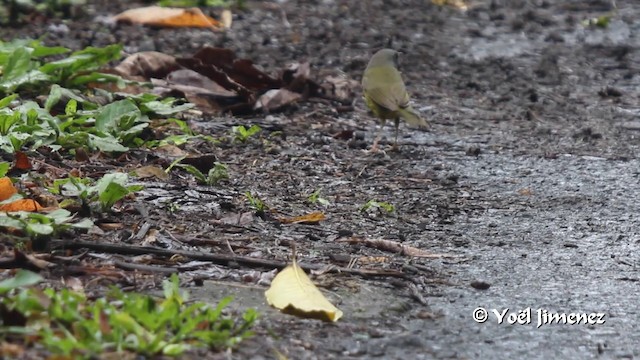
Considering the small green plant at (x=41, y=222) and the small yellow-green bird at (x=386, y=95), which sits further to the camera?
the small yellow-green bird at (x=386, y=95)

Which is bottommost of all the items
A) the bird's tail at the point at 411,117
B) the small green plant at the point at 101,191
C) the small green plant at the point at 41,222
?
the bird's tail at the point at 411,117

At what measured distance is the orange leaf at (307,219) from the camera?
4.71 m

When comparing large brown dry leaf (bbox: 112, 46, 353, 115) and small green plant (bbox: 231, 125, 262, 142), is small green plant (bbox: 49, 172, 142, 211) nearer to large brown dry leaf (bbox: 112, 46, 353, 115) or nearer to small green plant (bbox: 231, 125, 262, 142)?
small green plant (bbox: 231, 125, 262, 142)

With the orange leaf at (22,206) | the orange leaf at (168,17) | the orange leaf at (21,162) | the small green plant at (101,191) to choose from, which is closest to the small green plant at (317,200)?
the small green plant at (101,191)

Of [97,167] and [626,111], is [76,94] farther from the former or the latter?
[626,111]

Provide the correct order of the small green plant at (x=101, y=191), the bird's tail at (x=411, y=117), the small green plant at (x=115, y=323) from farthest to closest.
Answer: the bird's tail at (x=411, y=117), the small green plant at (x=101, y=191), the small green plant at (x=115, y=323)

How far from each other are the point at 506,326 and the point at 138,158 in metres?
2.24

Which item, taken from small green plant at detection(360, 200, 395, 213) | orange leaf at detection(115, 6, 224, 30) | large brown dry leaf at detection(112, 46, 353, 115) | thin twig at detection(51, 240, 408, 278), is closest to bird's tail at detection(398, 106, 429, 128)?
large brown dry leaf at detection(112, 46, 353, 115)

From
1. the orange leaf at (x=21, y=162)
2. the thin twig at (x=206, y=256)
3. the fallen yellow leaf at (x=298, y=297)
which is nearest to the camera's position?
the fallen yellow leaf at (x=298, y=297)

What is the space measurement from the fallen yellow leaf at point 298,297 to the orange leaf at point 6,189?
3.58 feet

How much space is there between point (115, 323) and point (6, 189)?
4.27 ft

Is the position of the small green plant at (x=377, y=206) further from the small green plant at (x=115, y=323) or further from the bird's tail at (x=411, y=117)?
the small green plant at (x=115, y=323)

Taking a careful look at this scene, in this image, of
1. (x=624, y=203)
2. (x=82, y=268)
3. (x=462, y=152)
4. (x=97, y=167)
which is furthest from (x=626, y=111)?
(x=82, y=268)

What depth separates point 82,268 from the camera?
3707 mm
